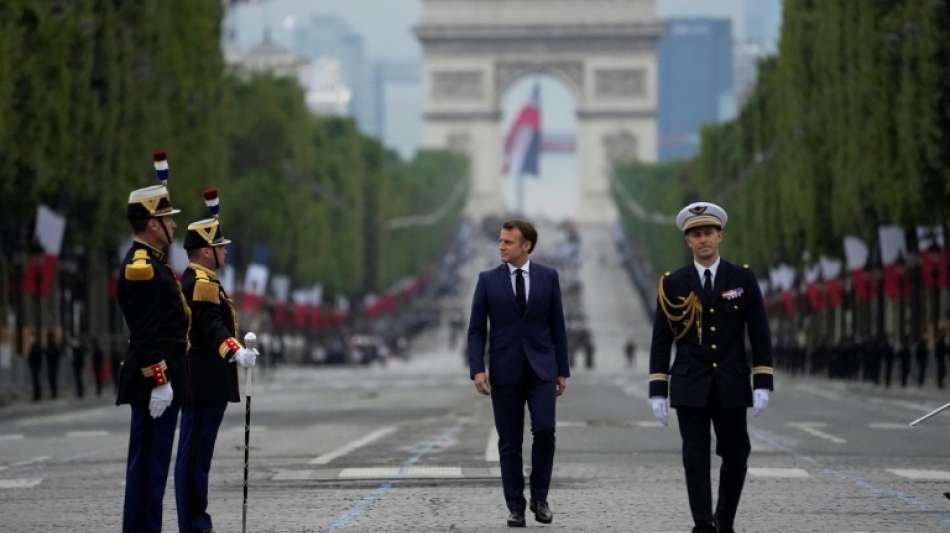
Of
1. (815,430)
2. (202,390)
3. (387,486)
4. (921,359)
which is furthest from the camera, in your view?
(921,359)

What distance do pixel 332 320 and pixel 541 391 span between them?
95.8 metres

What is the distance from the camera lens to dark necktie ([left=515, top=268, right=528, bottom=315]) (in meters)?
16.0

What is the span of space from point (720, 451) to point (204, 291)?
3272mm

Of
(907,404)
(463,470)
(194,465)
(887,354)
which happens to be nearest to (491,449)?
(463,470)

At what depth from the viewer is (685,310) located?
1395 centimetres

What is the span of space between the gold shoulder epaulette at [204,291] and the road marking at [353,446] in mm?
7739

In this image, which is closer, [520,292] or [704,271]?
[704,271]

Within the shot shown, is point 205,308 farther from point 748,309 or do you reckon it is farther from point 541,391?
point 748,309

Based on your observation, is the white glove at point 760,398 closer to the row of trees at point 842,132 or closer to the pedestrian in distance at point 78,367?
the pedestrian in distance at point 78,367

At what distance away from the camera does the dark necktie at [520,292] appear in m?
16.0

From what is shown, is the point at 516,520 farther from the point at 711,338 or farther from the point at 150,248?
the point at 150,248

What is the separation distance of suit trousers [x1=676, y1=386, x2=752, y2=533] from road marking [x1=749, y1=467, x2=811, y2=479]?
21.3 feet

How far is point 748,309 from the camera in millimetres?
14039

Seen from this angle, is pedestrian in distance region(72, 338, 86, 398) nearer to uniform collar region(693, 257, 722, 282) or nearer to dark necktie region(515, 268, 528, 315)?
dark necktie region(515, 268, 528, 315)
